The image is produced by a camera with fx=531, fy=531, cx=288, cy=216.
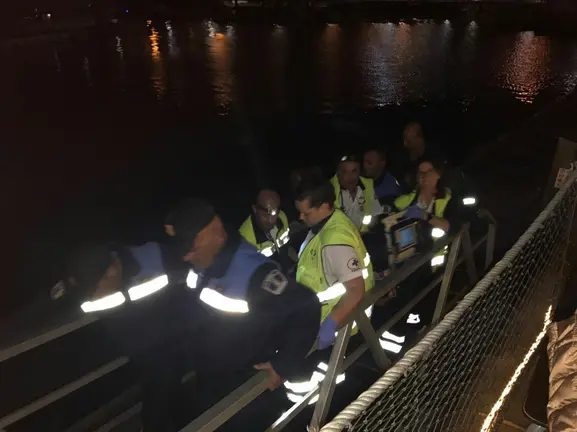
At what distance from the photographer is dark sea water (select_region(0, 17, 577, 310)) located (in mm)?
8797

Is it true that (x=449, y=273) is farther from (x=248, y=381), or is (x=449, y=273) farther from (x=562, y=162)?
(x=562, y=162)

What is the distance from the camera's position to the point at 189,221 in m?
2.41

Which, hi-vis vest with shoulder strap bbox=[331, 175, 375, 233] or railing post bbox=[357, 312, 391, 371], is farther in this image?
hi-vis vest with shoulder strap bbox=[331, 175, 375, 233]

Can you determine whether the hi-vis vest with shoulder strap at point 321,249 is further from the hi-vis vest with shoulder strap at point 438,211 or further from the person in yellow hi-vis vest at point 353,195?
the person in yellow hi-vis vest at point 353,195

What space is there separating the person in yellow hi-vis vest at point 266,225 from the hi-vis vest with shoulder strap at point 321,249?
841mm

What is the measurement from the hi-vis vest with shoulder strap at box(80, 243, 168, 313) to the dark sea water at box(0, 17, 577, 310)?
3.75 metres

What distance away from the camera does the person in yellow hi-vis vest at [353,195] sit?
4.20 metres

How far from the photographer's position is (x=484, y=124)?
12664 millimetres

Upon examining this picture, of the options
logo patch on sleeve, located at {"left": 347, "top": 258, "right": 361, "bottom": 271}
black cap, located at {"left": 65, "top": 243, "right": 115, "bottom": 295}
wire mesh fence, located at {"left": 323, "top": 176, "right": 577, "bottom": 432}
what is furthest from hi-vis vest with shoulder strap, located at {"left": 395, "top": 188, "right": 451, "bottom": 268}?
black cap, located at {"left": 65, "top": 243, "right": 115, "bottom": 295}

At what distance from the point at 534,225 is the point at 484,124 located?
10726 mm

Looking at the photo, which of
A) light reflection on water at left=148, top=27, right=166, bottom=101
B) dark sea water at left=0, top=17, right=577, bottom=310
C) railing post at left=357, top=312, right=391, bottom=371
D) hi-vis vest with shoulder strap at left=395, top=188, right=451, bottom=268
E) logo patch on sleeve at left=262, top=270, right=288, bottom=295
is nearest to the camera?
logo patch on sleeve at left=262, top=270, right=288, bottom=295

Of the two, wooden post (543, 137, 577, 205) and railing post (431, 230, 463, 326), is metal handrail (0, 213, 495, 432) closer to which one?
railing post (431, 230, 463, 326)

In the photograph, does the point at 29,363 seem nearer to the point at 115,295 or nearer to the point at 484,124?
the point at 115,295

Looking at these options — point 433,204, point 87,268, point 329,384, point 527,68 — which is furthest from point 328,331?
point 527,68
